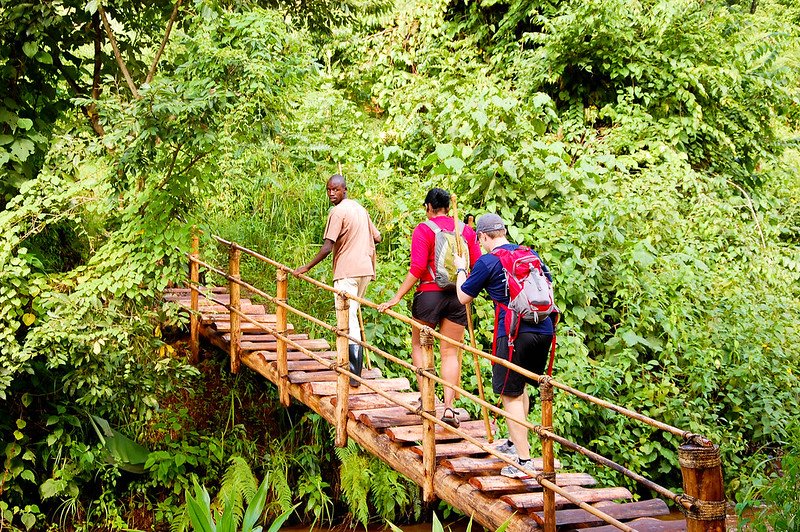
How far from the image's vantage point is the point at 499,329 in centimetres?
513

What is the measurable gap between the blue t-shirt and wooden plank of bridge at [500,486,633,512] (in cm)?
94

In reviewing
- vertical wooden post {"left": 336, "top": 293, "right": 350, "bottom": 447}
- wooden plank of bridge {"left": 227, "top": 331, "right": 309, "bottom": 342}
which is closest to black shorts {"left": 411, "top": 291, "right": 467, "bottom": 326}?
vertical wooden post {"left": 336, "top": 293, "right": 350, "bottom": 447}

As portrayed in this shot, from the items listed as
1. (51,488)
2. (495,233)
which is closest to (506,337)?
(495,233)

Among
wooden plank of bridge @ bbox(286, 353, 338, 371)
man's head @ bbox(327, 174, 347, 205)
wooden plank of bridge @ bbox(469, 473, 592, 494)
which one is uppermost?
man's head @ bbox(327, 174, 347, 205)

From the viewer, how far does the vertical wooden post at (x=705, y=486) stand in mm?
3494

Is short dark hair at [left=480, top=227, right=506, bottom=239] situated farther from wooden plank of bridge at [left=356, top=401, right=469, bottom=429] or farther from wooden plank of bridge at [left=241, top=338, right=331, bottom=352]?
wooden plank of bridge at [left=241, top=338, right=331, bottom=352]

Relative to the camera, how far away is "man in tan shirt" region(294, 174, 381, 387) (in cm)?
634

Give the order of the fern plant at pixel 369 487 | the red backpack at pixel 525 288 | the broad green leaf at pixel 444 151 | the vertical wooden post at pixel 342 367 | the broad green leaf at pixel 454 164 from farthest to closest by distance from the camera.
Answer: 1. the broad green leaf at pixel 444 151
2. the broad green leaf at pixel 454 164
3. the fern plant at pixel 369 487
4. the vertical wooden post at pixel 342 367
5. the red backpack at pixel 525 288

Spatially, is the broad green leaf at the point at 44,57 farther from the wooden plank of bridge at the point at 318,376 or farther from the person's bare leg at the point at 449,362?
the person's bare leg at the point at 449,362

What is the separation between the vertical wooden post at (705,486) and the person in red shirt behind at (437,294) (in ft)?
8.10

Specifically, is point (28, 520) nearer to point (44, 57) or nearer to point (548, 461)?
point (44, 57)

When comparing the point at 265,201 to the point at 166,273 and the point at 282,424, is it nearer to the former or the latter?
the point at 282,424

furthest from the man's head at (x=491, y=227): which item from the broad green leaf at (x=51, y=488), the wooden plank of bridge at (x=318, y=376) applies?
the broad green leaf at (x=51, y=488)

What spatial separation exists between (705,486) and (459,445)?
95.0 inches
